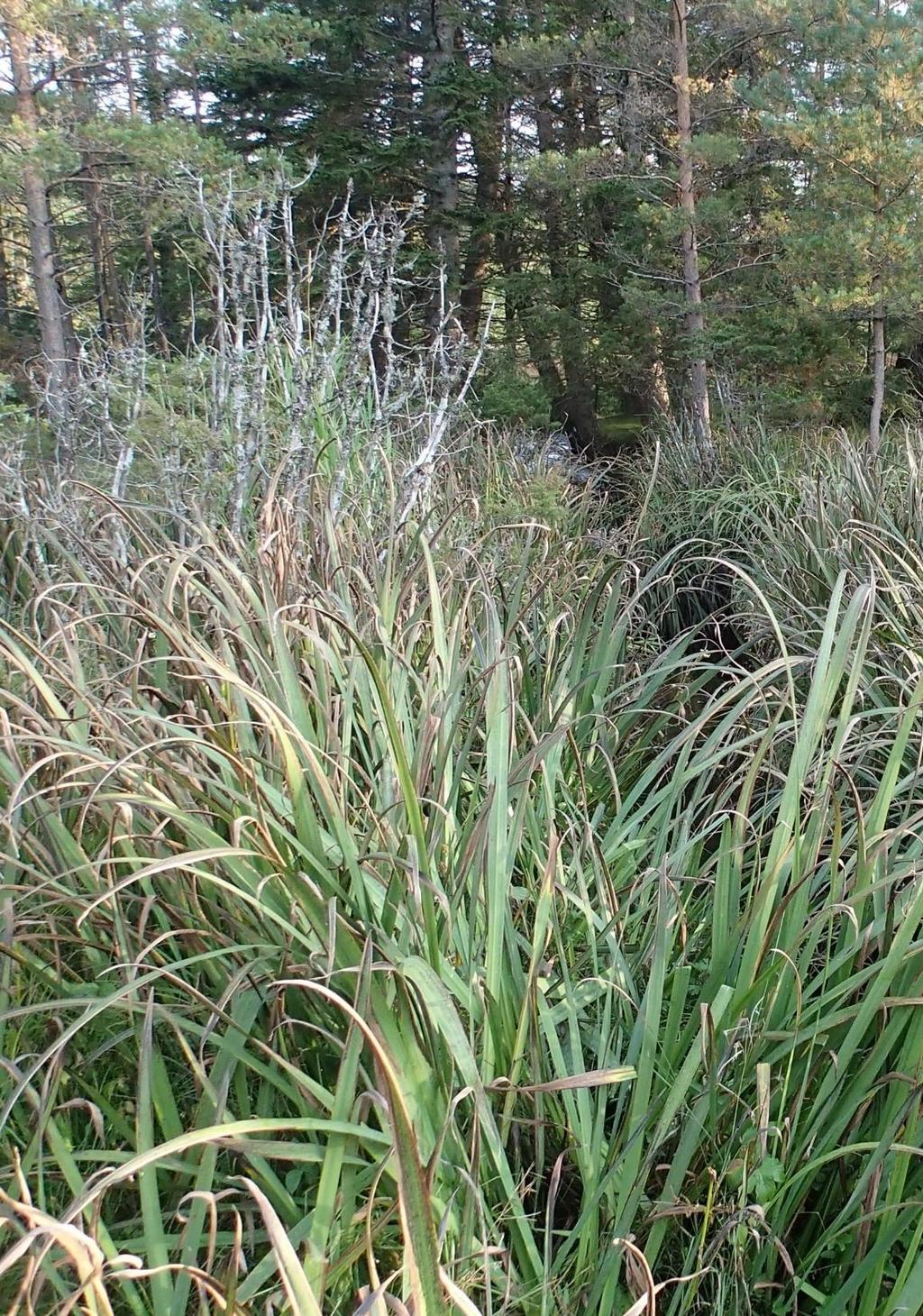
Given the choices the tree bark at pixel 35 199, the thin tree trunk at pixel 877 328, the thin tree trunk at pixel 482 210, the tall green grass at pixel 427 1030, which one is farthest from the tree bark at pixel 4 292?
the tall green grass at pixel 427 1030

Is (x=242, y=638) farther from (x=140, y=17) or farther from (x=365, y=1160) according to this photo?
(x=140, y=17)

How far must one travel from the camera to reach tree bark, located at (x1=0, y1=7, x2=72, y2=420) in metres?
5.21

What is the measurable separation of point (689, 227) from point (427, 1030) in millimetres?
7175

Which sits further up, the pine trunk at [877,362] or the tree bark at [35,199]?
the tree bark at [35,199]

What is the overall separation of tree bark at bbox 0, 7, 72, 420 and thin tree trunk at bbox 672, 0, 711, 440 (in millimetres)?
4342

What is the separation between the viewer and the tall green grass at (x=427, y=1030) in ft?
2.88

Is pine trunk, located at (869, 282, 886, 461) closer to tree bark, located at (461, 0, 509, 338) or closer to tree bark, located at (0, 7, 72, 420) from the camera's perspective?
tree bark, located at (0, 7, 72, 420)

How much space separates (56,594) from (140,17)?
5.22m

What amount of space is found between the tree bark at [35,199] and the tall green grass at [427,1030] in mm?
4320

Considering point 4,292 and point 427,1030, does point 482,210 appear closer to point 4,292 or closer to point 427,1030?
point 4,292

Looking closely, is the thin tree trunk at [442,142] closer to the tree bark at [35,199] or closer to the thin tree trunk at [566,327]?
the thin tree trunk at [566,327]

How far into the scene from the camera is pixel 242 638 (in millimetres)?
1279

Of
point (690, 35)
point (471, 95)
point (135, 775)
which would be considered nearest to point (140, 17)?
point (690, 35)

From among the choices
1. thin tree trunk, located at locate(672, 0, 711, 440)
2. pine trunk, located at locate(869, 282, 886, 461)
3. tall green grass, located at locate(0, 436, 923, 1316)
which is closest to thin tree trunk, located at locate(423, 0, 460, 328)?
thin tree trunk, located at locate(672, 0, 711, 440)
